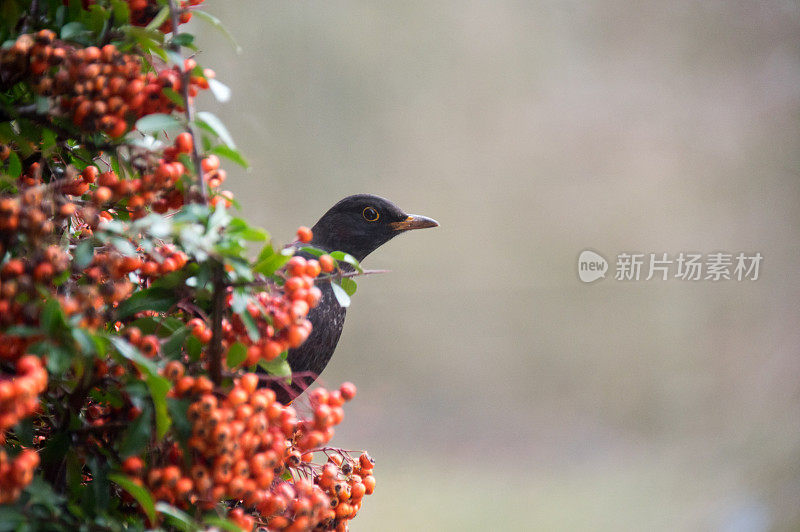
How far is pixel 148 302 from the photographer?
19.1 inches

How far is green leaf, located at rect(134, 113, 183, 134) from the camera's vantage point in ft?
1.51

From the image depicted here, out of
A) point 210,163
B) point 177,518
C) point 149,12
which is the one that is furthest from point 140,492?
point 149,12

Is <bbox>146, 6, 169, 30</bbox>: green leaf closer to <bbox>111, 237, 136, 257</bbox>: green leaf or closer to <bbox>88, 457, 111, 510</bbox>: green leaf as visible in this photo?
<bbox>111, 237, 136, 257</bbox>: green leaf

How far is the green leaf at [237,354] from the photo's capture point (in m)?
0.47

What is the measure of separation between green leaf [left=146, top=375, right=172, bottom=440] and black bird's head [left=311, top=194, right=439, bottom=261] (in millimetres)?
527

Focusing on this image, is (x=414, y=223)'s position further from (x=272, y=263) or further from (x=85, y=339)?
(x=85, y=339)

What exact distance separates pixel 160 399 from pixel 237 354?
0.07 m

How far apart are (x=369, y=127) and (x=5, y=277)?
70.2 inches

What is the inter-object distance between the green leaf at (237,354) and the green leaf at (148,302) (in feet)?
0.19

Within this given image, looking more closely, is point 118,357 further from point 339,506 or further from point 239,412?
point 339,506

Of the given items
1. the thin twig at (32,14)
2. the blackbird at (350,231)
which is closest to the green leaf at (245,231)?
the thin twig at (32,14)

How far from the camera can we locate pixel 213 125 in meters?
0.47

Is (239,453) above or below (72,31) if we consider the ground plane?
below

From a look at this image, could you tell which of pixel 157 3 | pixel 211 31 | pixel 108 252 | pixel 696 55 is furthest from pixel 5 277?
pixel 696 55
